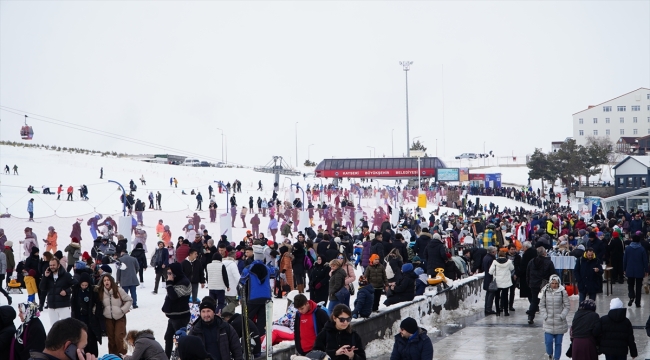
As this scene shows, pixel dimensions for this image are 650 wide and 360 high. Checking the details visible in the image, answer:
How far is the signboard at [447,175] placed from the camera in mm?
89938

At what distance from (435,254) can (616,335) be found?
798 cm

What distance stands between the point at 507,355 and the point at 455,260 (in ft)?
22.0

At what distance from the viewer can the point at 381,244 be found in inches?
729

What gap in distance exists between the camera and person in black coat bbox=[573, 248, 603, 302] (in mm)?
15688

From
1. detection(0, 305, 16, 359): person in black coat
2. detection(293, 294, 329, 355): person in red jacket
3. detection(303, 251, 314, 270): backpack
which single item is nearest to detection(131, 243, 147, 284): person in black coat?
detection(303, 251, 314, 270): backpack

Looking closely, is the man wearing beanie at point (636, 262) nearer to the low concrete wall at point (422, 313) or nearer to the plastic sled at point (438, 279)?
the low concrete wall at point (422, 313)

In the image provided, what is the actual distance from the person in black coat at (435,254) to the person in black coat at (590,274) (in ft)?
9.65

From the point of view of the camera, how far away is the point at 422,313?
14812 millimetres

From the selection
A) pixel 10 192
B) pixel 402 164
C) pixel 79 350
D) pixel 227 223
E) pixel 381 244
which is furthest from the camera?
pixel 402 164

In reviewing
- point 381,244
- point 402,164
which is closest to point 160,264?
point 381,244

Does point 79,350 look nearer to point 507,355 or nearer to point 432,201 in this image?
point 507,355

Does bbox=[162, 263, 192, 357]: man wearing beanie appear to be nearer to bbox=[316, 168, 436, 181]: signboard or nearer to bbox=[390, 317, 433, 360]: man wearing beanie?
bbox=[390, 317, 433, 360]: man wearing beanie

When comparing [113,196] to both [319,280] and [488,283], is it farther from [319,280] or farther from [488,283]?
[319,280]

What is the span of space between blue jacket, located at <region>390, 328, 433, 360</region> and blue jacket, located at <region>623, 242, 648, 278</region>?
9.86 metres
